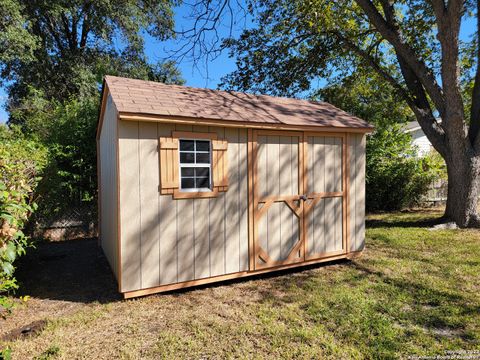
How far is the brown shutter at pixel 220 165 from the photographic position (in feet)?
15.5

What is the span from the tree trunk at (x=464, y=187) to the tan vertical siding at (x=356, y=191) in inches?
162

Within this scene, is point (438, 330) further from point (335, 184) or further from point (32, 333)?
point (32, 333)

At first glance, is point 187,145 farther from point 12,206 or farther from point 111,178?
point 12,206

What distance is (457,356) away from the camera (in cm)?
289

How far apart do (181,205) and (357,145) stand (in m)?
3.83

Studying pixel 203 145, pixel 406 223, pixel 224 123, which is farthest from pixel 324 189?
pixel 406 223

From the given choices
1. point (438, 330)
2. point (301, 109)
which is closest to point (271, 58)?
point (301, 109)

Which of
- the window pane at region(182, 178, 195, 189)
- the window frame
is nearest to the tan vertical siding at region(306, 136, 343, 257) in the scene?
the window frame

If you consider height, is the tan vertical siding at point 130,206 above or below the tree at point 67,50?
below

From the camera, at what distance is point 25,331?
136 inches

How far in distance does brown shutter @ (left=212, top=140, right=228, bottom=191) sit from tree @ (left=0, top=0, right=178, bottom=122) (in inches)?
452

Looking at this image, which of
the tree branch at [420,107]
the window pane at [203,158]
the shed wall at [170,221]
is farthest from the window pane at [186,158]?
the tree branch at [420,107]

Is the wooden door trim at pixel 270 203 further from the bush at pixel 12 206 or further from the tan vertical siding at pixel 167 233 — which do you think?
the bush at pixel 12 206

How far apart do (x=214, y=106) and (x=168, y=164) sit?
142cm
